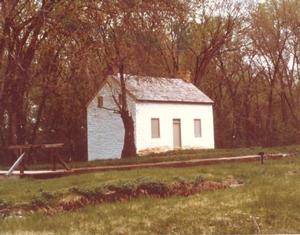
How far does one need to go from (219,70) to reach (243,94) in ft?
12.3

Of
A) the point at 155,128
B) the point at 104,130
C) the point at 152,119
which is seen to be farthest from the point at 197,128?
the point at 104,130

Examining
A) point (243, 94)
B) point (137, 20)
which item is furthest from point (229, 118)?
point (137, 20)

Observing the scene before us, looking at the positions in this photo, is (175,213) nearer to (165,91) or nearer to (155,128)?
(155,128)

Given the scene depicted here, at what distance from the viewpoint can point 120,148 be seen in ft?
157

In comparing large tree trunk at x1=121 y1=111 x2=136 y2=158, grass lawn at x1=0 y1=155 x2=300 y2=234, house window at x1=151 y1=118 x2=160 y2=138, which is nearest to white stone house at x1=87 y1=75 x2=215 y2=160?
house window at x1=151 y1=118 x2=160 y2=138

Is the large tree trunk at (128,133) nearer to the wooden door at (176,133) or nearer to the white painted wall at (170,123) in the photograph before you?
the white painted wall at (170,123)

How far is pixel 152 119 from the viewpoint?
1875 inches

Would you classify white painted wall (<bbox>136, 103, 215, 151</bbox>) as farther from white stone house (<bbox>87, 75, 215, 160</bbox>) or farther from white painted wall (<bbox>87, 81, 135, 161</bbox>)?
white painted wall (<bbox>87, 81, 135, 161</bbox>)

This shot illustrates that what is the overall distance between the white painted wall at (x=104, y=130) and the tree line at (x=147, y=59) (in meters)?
1.24

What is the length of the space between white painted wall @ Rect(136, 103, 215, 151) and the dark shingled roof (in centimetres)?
46

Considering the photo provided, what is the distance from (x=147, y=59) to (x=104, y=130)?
55.6 feet

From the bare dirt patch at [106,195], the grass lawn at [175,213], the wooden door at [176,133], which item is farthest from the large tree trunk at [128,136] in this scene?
the grass lawn at [175,213]

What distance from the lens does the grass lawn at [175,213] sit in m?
12.0

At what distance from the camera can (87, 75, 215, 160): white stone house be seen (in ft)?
153
